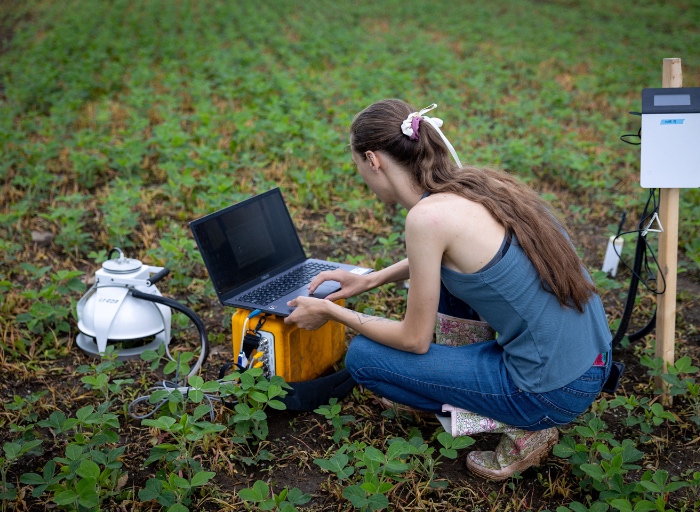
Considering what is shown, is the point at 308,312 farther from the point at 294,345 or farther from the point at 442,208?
the point at 442,208

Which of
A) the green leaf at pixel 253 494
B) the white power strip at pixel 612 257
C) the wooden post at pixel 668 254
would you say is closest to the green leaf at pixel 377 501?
the green leaf at pixel 253 494

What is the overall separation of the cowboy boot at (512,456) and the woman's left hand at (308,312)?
0.70 meters

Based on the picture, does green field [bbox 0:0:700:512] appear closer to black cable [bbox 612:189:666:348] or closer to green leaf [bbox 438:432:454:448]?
green leaf [bbox 438:432:454:448]

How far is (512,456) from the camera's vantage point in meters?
2.29

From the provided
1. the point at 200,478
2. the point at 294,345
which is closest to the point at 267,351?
the point at 294,345

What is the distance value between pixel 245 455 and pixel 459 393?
758mm

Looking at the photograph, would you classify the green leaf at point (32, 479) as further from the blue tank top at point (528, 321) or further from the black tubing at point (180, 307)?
the blue tank top at point (528, 321)

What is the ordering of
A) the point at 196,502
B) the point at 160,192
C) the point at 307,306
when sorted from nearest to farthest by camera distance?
the point at 196,502 → the point at 307,306 → the point at 160,192

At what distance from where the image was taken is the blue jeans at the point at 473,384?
84.7 inches

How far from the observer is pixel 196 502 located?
2145mm

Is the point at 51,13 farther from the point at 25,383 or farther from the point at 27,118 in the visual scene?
the point at 25,383

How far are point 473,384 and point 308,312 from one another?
0.58 metres

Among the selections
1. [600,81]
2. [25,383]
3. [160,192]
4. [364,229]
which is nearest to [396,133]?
[25,383]

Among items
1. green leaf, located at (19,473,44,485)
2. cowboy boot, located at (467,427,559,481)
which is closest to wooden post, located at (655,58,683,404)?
cowboy boot, located at (467,427,559,481)
